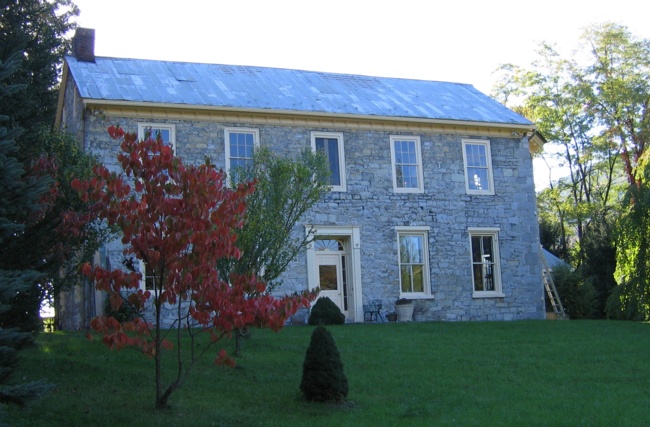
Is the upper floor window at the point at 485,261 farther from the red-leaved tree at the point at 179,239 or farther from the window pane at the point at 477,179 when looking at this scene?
the red-leaved tree at the point at 179,239

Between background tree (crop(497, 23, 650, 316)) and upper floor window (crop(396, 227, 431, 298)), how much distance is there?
11914mm

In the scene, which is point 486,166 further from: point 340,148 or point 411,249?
point 340,148

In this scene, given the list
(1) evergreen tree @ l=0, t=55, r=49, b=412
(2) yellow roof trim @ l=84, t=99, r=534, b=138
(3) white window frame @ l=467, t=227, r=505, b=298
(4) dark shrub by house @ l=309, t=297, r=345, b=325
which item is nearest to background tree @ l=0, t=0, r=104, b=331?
(1) evergreen tree @ l=0, t=55, r=49, b=412

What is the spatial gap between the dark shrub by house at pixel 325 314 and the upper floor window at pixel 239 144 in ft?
13.2

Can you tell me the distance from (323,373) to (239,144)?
1053cm

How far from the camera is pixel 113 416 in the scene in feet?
30.4

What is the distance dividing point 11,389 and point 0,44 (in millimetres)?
3805

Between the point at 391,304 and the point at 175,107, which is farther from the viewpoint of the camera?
the point at 391,304

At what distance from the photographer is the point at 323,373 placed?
418 inches

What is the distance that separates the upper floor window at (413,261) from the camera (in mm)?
21297

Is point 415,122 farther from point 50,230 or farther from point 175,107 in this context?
point 50,230

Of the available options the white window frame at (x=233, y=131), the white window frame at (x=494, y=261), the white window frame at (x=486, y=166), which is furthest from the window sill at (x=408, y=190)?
the white window frame at (x=233, y=131)

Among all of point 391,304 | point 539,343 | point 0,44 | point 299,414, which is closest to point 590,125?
point 391,304

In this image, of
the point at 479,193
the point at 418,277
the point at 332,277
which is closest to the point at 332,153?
the point at 332,277
